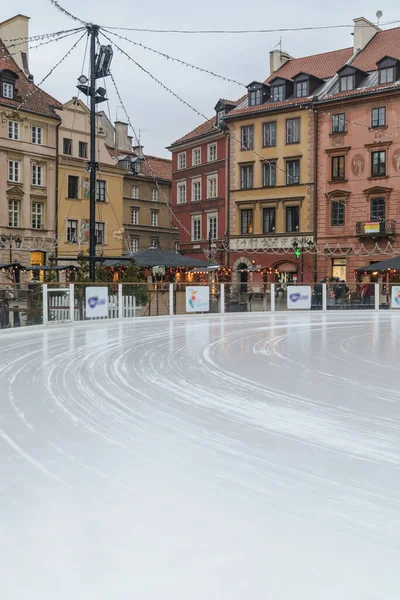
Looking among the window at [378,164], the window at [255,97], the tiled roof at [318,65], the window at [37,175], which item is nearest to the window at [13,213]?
the window at [37,175]

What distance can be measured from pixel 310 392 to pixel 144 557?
5107 millimetres

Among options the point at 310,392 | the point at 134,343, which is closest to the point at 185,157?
the point at 134,343

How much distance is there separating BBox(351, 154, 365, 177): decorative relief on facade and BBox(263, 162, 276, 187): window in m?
5.62

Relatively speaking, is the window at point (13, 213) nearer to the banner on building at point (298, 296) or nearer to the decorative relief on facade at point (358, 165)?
the decorative relief on facade at point (358, 165)

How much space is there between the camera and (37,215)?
144ft

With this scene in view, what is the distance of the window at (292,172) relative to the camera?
44.4m

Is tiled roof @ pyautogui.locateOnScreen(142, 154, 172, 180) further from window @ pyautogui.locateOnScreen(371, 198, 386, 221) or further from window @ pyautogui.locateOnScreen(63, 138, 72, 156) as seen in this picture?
window @ pyautogui.locateOnScreen(371, 198, 386, 221)

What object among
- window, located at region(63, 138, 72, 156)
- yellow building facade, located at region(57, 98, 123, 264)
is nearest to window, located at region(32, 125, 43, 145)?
yellow building facade, located at region(57, 98, 123, 264)

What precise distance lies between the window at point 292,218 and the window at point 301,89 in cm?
766

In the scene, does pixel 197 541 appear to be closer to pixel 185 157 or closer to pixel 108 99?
pixel 108 99

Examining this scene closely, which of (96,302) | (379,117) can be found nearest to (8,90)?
(379,117)

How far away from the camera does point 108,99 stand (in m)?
21.4

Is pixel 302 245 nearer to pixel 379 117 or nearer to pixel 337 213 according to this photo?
pixel 337 213

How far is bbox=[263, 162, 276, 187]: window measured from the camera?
45.4m
